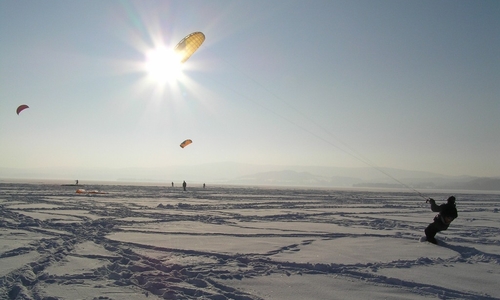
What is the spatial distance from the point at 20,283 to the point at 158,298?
1.89 metres

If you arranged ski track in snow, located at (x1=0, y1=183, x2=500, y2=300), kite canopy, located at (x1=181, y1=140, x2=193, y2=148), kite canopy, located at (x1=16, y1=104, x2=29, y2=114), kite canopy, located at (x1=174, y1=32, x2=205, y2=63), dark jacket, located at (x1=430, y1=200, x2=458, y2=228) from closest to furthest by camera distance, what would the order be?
ski track in snow, located at (x1=0, y1=183, x2=500, y2=300) < dark jacket, located at (x1=430, y1=200, x2=458, y2=228) < kite canopy, located at (x1=174, y1=32, x2=205, y2=63) < kite canopy, located at (x1=16, y1=104, x2=29, y2=114) < kite canopy, located at (x1=181, y1=140, x2=193, y2=148)

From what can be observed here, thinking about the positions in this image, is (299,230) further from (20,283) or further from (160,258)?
(20,283)

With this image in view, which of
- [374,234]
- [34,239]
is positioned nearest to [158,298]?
[34,239]

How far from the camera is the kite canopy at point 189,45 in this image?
12.3 meters

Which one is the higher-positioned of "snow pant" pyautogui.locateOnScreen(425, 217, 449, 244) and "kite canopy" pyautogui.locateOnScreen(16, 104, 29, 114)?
"kite canopy" pyautogui.locateOnScreen(16, 104, 29, 114)

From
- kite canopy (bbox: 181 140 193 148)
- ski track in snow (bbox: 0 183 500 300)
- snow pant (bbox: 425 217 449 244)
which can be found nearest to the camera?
ski track in snow (bbox: 0 183 500 300)

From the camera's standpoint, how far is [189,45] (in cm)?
1264

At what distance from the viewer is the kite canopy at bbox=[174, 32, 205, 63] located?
1229 centimetres

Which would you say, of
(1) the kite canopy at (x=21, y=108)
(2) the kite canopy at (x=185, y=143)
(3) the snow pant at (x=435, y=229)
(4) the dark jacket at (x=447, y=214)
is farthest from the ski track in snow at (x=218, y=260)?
(2) the kite canopy at (x=185, y=143)

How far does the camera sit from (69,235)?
7.38 m

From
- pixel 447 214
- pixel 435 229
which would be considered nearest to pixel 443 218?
pixel 447 214

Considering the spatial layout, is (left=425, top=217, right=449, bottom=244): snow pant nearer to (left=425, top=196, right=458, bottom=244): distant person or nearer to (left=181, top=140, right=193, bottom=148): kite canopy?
(left=425, top=196, right=458, bottom=244): distant person

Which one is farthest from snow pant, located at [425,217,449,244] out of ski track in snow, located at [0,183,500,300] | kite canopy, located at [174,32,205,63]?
kite canopy, located at [174,32,205,63]

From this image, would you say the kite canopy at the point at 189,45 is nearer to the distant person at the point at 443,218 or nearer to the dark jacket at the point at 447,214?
the distant person at the point at 443,218
